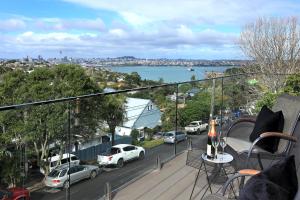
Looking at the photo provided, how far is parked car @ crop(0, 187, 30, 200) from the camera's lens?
2.58m

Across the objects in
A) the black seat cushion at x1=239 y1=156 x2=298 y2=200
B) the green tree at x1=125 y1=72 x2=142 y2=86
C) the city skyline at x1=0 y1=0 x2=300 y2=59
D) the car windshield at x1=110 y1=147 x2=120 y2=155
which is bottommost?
the green tree at x1=125 y1=72 x2=142 y2=86

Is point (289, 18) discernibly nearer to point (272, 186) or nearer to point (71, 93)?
point (272, 186)

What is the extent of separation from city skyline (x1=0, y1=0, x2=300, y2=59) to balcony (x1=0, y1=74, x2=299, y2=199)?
967 centimetres

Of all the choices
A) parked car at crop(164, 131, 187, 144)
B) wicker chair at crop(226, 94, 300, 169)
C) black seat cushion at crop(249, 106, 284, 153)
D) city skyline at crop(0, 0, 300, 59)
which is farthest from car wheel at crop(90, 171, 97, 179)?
city skyline at crop(0, 0, 300, 59)

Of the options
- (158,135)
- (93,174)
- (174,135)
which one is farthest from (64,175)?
(174,135)

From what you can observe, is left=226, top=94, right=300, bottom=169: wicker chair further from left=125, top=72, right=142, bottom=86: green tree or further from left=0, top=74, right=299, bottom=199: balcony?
left=125, top=72, right=142, bottom=86: green tree

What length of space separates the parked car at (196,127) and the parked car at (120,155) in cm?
122

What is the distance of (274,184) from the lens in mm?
1293

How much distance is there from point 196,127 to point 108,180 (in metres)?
2.18

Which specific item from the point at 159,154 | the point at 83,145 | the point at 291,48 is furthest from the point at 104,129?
the point at 291,48

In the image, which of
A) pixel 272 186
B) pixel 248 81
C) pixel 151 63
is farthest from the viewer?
pixel 151 63

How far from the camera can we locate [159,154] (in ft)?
14.5

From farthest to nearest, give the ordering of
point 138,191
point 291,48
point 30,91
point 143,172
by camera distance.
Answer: point 30,91 < point 291,48 < point 143,172 < point 138,191

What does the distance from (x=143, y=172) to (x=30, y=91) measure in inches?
916
